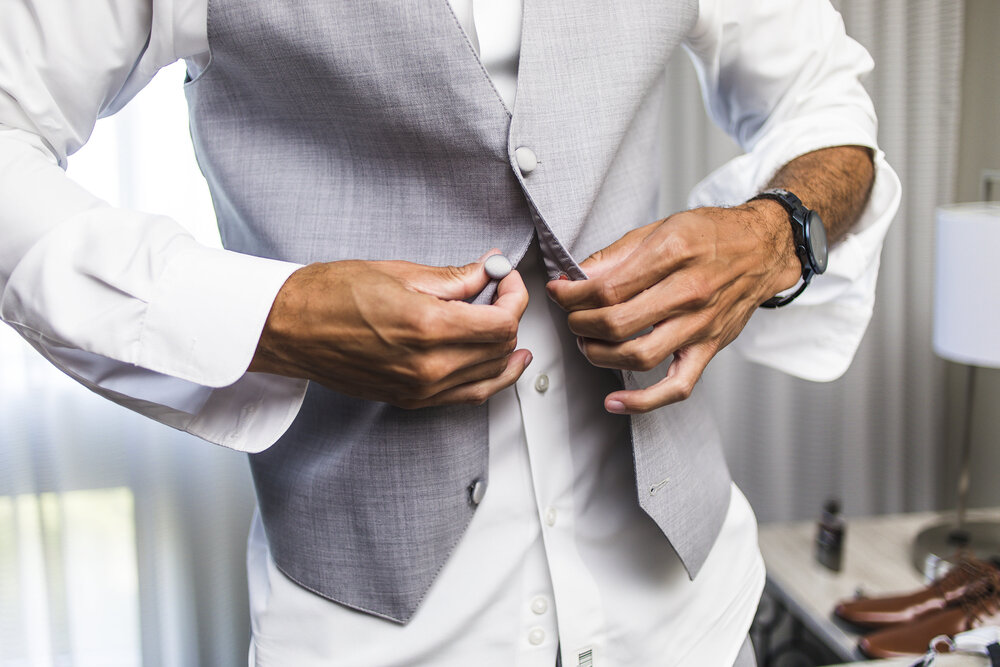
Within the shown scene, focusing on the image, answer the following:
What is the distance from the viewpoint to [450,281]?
54 centimetres

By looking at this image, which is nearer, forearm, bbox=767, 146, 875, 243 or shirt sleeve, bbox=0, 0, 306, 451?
shirt sleeve, bbox=0, 0, 306, 451

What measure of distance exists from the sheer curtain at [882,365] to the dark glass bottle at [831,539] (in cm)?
36

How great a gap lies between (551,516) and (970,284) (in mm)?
1343

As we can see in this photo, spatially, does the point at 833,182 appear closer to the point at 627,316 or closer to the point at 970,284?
the point at 627,316

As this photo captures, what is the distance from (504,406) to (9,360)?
→ 1.43 metres

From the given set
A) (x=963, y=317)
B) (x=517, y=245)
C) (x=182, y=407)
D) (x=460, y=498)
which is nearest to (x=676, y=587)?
(x=460, y=498)

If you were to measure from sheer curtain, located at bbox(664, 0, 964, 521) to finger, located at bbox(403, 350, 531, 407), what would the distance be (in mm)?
1481

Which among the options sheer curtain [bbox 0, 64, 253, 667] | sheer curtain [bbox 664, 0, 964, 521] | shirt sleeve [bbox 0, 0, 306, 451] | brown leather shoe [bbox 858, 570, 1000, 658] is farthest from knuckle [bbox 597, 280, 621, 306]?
sheer curtain [bbox 664, 0, 964, 521]

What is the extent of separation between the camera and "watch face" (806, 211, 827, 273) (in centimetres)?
69

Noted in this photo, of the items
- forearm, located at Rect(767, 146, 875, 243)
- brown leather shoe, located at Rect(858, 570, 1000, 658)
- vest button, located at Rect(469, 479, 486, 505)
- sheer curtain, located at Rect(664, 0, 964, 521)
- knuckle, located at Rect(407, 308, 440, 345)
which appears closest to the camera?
knuckle, located at Rect(407, 308, 440, 345)

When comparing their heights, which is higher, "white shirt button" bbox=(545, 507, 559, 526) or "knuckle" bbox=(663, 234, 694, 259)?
"knuckle" bbox=(663, 234, 694, 259)

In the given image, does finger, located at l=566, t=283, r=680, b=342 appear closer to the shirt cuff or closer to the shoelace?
the shirt cuff

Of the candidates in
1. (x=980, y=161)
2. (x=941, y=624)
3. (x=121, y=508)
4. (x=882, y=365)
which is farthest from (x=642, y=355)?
(x=980, y=161)

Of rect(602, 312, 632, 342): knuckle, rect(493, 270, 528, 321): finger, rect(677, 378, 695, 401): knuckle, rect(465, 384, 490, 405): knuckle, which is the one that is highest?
rect(493, 270, 528, 321): finger
